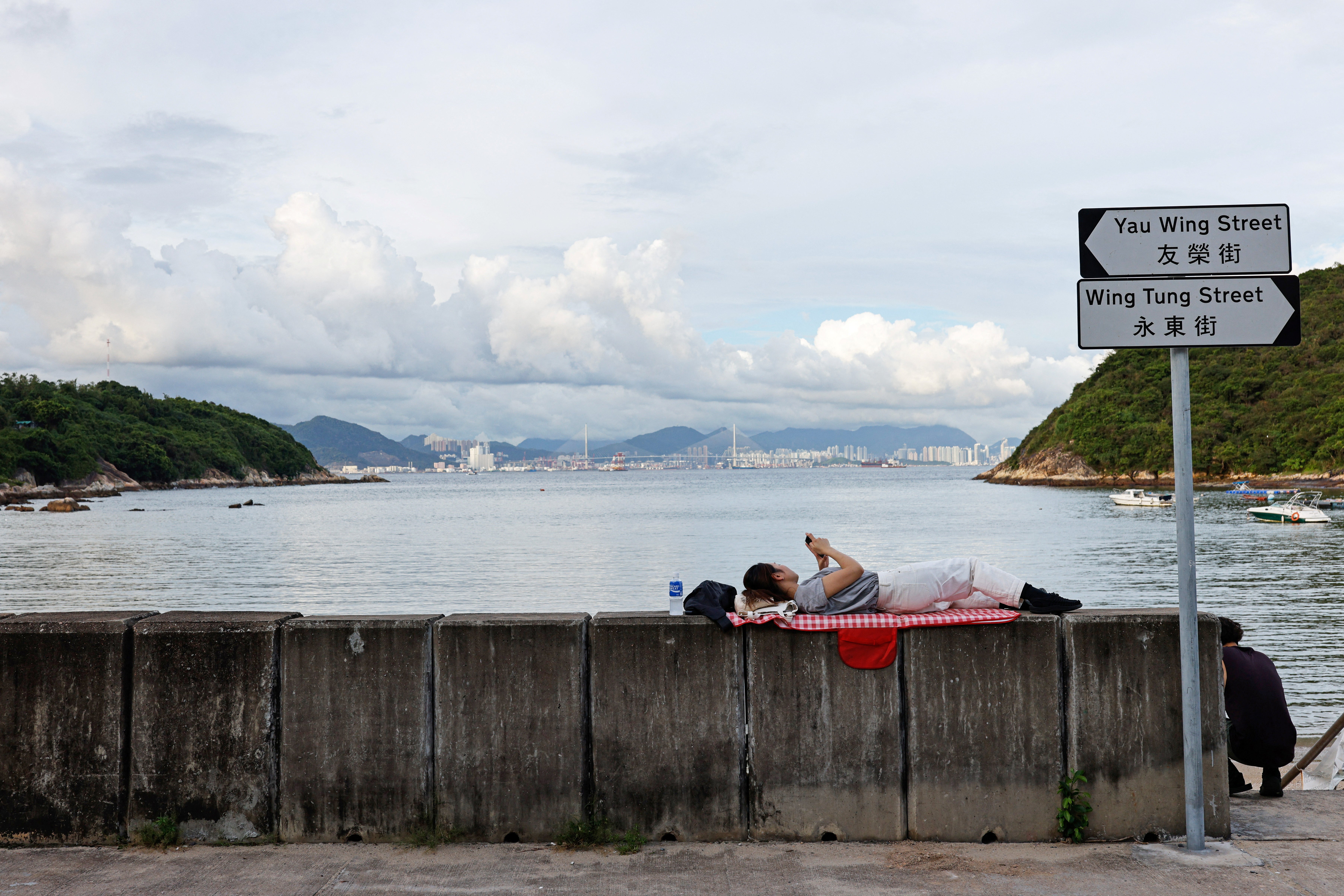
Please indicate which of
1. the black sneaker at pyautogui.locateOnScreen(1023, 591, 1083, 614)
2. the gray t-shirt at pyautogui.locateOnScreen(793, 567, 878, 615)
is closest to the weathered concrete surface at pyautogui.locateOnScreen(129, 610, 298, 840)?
the gray t-shirt at pyautogui.locateOnScreen(793, 567, 878, 615)

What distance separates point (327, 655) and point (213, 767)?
0.82 metres

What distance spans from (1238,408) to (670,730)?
135 metres

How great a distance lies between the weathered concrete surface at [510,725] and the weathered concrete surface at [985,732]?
175 centimetres

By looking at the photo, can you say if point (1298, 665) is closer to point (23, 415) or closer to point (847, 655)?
point (847, 655)

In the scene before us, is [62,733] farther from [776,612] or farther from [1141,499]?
[1141,499]

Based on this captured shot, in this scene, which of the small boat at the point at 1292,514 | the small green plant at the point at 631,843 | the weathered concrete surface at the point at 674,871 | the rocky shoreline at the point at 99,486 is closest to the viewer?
the weathered concrete surface at the point at 674,871

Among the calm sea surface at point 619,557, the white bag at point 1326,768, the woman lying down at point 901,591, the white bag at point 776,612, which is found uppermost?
the woman lying down at point 901,591

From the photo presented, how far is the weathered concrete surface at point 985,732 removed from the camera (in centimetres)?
484

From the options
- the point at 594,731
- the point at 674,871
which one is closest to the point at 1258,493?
the point at 594,731

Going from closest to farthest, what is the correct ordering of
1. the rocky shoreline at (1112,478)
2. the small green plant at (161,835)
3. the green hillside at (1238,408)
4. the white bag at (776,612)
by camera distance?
Answer: the small green plant at (161,835), the white bag at (776,612), the rocky shoreline at (1112,478), the green hillside at (1238,408)

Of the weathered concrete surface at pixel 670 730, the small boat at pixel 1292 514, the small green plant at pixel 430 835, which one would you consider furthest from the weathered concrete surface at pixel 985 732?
the small boat at pixel 1292 514

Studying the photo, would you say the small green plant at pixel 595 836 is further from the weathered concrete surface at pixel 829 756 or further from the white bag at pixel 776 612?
the white bag at pixel 776 612

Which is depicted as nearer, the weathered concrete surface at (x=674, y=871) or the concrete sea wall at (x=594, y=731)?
the weathered concrete surface at (x=674, y=871)

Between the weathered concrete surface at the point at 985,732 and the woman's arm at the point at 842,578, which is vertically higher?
the woman's arm at the point at 842,578
